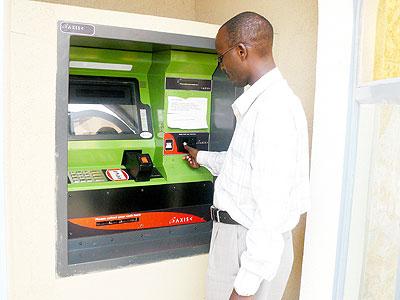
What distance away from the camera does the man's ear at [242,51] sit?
5.13ft

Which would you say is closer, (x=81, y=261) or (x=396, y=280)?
(x=396, y=280)

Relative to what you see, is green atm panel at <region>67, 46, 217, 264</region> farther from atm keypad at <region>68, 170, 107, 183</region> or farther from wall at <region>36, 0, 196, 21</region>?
wall at <region>36, 0, 196, 21</region>

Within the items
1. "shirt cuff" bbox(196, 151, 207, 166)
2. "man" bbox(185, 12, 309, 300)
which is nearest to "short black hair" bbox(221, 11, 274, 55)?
"man" bbox(185, 12, 309, 300)

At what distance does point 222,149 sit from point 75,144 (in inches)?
31.2

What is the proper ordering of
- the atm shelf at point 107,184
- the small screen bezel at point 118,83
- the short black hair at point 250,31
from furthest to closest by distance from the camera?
the small screen bezel at point 118,83 → the atm shelf at point 107,184 → the short black hair at point 250,31

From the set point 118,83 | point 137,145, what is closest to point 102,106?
point 118,83

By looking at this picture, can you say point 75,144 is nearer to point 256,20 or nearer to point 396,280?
point 256,20

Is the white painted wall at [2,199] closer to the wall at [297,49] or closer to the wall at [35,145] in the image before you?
the wall at [35,145]

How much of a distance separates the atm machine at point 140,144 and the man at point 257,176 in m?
0.48

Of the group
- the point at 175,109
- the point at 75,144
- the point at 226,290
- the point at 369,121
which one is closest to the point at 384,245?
the point at 369,121

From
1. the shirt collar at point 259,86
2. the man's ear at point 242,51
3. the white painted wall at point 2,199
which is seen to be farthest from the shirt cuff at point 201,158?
the white painted wall at point 2,199

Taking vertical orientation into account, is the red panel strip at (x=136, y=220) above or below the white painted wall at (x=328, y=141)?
below

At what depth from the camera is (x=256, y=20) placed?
1.57 m

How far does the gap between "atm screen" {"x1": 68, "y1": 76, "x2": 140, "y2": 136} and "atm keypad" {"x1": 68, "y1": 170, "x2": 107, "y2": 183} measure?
0.19 meters
